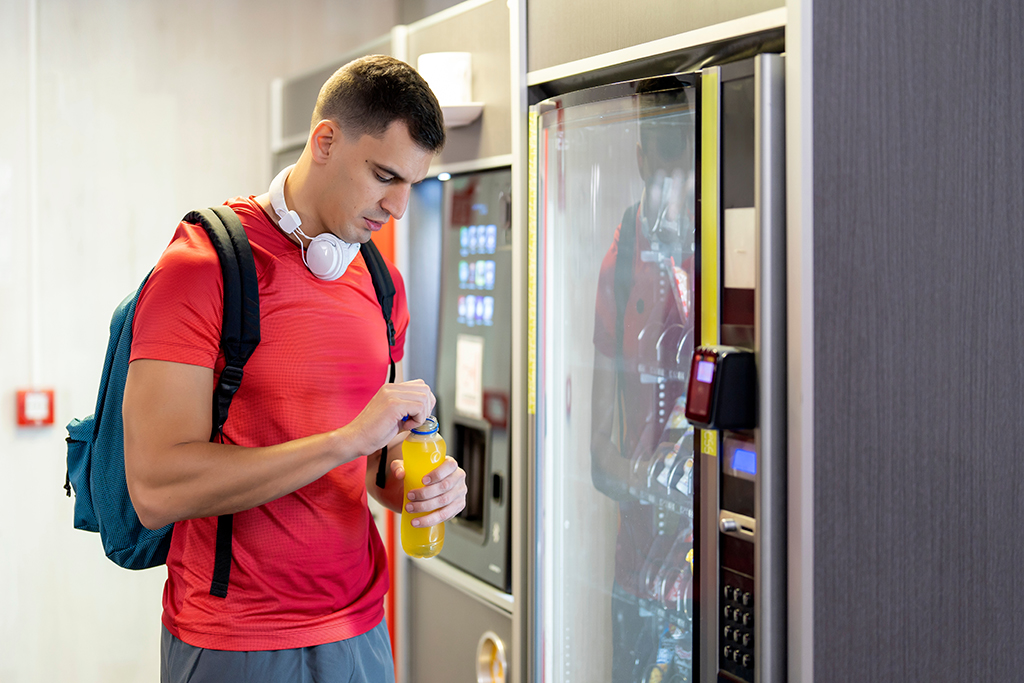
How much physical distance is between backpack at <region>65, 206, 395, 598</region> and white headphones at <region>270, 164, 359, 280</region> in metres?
0.09

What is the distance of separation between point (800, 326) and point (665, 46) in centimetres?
61

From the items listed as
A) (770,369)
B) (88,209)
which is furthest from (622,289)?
(88,209)

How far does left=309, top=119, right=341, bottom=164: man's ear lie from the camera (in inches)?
56.6

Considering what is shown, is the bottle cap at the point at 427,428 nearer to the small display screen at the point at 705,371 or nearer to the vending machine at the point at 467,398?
the small display screen at the point at 705,371

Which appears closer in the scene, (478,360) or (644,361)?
(644,361)

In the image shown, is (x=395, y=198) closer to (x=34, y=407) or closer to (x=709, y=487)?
(x=709, y=487)

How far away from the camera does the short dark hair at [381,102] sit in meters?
1.41

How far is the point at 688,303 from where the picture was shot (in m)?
1.66

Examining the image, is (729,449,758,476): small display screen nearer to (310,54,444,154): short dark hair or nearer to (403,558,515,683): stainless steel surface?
(310,54,444,154): short dark hair

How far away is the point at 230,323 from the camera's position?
1.31 m

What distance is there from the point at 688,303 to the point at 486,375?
79cm

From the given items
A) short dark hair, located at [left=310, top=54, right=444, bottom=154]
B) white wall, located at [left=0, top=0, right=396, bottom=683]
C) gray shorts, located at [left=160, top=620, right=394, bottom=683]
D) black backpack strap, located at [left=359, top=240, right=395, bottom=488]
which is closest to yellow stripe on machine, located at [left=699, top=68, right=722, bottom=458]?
A: short dark hair, located at [left=310, top=54, right=444, bottom=154]

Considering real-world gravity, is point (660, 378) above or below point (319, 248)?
below

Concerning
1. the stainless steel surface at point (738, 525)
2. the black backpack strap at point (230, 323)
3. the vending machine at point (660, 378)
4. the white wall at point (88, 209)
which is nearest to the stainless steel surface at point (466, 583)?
the vending machine at point (660, 378)
